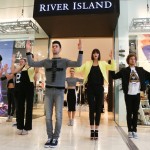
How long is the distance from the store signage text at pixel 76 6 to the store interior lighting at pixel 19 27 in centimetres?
145

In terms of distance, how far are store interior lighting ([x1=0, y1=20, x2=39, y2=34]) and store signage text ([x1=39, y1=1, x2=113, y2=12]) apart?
57.1 inches

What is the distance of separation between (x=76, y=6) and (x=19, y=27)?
Answer: 2.40 m

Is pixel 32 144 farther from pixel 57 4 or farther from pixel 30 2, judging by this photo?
pixel 30 2

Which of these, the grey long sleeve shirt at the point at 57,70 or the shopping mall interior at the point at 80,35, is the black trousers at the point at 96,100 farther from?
the grey long sleeve shirt at the point at 57,70

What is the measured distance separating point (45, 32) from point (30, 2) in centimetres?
93

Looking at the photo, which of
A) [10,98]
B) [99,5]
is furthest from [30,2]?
[10,98]

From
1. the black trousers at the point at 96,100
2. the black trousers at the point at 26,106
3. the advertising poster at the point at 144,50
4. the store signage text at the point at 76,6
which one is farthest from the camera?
the advertising poster at the point at 144,50

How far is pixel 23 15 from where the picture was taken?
6887 millimetres

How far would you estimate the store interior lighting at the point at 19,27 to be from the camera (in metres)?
6.63

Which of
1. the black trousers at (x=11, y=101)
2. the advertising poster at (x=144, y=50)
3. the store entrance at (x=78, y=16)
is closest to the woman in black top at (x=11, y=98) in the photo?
the black trousers at (x=11, y=101)

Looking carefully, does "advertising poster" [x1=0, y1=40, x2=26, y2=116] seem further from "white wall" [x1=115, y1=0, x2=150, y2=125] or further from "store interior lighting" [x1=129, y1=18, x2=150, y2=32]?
"store interior lighting" [x1=129, y1=18, x2=150, y2=32]

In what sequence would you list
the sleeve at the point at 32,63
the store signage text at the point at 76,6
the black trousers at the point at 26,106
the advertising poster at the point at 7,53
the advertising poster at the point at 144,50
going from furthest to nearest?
the advertising poster at the point at 7,53, the advertising poster at the point at 144,50, the store signage text at the point at 76,6, the black trousers at the point at 26,106, the sleeve at the point at 32,63

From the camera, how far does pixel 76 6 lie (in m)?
5.15

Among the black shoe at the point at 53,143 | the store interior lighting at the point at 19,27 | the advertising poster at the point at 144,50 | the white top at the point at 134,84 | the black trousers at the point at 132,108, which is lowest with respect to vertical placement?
the black shoe at the point at 53,143
